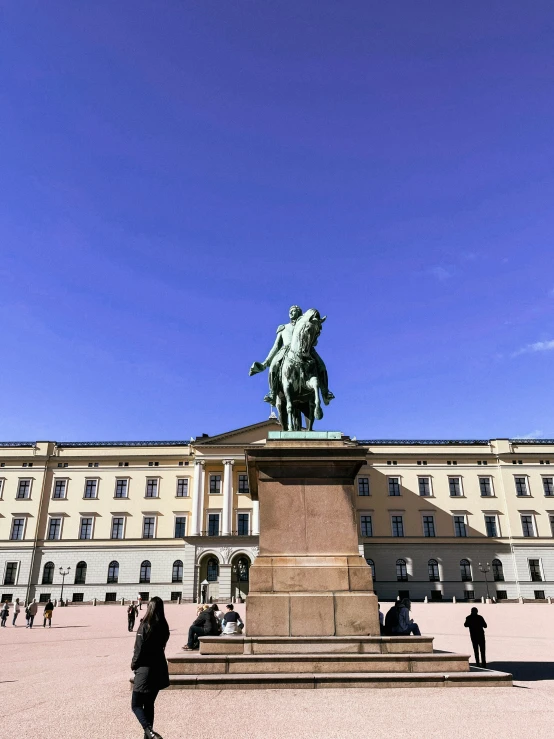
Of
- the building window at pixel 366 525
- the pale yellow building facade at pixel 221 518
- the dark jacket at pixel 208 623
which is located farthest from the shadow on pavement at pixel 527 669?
the building window at pixel 366 525

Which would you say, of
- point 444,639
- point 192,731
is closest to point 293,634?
point 192,731

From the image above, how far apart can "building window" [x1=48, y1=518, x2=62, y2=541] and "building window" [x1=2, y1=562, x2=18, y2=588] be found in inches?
164

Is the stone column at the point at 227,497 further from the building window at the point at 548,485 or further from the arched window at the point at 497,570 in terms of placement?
the building window at the point at 548,485

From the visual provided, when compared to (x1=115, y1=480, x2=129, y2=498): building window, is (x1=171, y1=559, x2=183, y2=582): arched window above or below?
below

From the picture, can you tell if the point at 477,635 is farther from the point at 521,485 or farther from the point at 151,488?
the point at 521,485

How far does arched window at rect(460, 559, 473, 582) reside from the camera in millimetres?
57094

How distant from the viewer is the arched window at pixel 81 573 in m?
57.0

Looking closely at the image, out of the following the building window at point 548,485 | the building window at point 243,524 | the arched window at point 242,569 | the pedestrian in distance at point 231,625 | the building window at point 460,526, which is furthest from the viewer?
the building window at point 548,485

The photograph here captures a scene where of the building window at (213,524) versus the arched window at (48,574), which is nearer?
the arched window at (48,574)

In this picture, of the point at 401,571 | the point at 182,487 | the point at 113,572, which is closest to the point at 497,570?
the point at 401,571

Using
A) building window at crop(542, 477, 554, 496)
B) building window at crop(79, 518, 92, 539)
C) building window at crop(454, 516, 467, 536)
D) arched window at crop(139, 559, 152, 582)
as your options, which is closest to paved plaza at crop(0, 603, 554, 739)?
arched window at crop(139, 559, 152, 582)

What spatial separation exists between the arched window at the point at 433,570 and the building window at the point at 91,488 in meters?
36.4

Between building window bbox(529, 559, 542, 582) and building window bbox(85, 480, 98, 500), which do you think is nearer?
building window bbox(529, 559, 542, 582)

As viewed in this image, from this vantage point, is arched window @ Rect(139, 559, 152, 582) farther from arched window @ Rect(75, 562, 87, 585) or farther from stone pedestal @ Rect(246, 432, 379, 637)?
stone pedestal @ Rect(246, 432, 379, 637)
